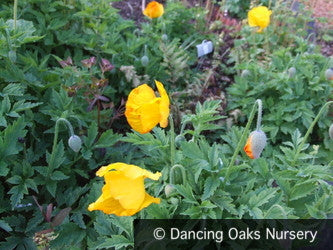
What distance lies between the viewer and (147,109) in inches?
46.6

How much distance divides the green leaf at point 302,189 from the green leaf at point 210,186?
1.00 feet

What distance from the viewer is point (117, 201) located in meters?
1.09

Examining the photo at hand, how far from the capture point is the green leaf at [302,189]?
1.39 metres

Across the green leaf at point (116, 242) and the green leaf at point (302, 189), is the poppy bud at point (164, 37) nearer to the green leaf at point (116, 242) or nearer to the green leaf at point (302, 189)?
the green leaf at point (302, 189)

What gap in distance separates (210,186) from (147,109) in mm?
366

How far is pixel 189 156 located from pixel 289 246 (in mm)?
478

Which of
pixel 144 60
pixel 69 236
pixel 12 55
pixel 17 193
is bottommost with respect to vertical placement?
pixel 69 236

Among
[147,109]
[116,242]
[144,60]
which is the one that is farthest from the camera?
[144,60]

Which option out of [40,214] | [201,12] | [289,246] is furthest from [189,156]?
[201,12]

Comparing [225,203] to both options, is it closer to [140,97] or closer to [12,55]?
[140,97]

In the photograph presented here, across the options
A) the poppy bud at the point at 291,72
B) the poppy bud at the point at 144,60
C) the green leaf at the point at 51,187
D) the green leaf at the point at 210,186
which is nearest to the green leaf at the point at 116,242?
the green leaf at the point at 210,186

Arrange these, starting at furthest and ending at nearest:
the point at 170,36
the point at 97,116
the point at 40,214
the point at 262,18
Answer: the point at 170,36, the point at 262,18, the point at 97,116, the point at 40,214

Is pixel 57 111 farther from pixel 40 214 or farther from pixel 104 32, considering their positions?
pixel 104 32

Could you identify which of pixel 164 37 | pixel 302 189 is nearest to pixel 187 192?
pixel 302 189
